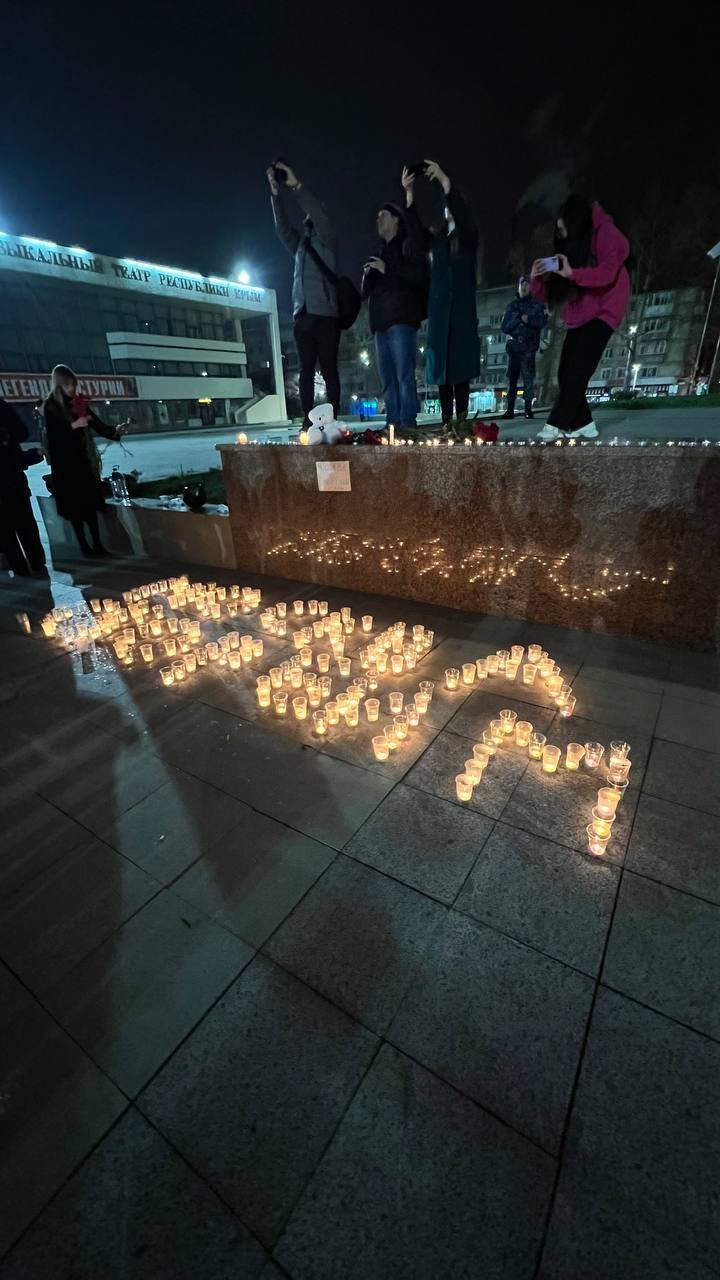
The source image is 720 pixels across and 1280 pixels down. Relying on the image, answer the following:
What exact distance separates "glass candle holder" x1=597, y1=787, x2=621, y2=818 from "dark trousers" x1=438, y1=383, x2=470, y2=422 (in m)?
5.24

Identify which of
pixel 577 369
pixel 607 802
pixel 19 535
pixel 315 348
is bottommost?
pixel 607 802

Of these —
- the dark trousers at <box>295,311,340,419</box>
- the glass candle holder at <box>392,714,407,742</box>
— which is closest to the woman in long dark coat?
the dark trousers at <box>295,311,340,419</box>

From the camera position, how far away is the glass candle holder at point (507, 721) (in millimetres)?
3547

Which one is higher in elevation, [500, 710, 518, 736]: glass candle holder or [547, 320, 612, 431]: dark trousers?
[547, 320, 612, 431]: dark trousers

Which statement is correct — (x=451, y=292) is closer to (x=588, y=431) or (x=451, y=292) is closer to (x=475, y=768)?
(x=588, y=431)

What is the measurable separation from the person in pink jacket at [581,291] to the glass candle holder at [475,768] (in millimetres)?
3371

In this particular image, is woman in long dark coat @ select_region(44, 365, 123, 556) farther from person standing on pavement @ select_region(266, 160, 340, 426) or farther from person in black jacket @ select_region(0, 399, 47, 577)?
person standing on pavement @ select_region(266, 160, 340, 426)

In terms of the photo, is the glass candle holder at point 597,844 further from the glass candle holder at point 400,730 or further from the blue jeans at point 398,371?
the blue jeans at point 398,371

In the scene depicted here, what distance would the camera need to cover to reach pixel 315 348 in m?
6.68

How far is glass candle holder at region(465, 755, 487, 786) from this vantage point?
120 inches

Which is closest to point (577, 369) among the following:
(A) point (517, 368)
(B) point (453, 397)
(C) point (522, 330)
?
(B) point (453, 397)

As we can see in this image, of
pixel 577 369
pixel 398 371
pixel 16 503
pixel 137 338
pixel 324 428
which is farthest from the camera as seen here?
pixel 137 338

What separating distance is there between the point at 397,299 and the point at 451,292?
→ 0.63 metres

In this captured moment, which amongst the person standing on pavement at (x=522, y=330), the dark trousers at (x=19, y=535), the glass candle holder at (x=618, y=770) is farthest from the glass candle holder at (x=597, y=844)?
the dark trousers at (x=19, y=535)
